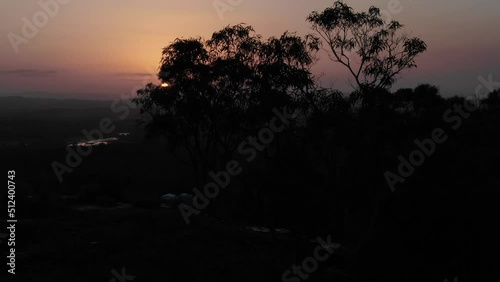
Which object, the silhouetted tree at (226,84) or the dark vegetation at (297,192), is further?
the silhouetted tree at (226,84)

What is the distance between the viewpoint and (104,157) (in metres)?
83.4

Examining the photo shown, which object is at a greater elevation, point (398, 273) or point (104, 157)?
point (104, 157)

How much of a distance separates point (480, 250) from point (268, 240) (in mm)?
9320

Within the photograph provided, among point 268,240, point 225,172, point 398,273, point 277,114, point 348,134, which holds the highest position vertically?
point 277,114

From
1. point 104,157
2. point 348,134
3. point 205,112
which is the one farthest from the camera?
point 104,157

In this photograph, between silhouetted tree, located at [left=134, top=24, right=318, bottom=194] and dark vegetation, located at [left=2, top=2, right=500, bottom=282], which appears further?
silhouetted tree, located at [left=134, top=24, right=318, bottom=194]

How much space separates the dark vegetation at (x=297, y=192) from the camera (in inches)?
493

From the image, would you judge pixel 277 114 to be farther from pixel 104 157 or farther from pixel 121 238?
pixel 104 157

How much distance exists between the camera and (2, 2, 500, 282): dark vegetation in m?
12.5

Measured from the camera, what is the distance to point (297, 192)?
2492cm

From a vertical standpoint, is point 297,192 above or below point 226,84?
below

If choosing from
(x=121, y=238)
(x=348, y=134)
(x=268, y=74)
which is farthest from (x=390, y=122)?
(x=121, y=238)

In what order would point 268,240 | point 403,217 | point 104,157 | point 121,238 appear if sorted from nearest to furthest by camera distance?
point 121,238, point 268,240, point 403,217, point 104,157

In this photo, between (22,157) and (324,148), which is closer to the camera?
(324,148)
